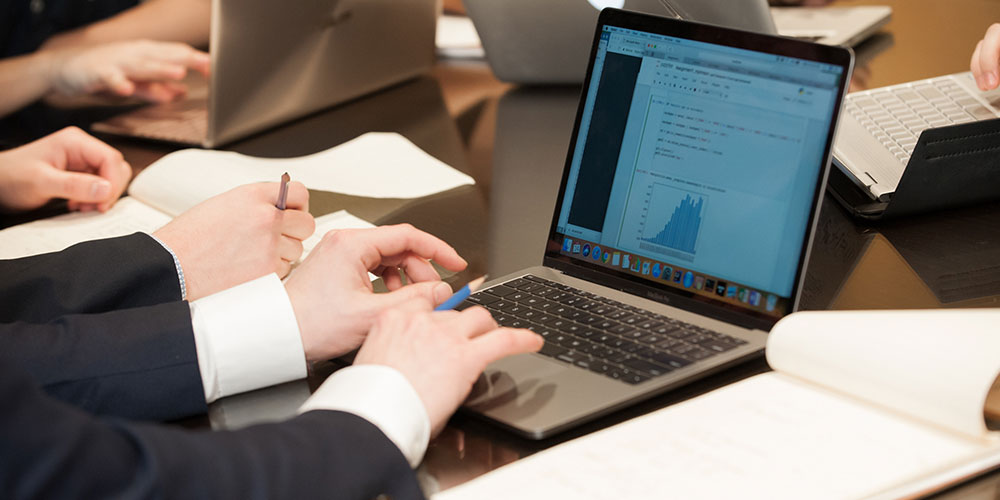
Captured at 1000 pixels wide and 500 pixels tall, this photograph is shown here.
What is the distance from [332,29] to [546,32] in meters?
0.34

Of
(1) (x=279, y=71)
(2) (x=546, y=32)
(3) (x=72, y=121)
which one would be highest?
(2) (x=546, y=32)

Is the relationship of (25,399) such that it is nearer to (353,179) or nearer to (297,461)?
(297,461)

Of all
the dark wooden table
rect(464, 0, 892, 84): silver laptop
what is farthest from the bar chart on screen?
rect(464, 0, 892, 84): silver laptop

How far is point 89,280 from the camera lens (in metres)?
0.89

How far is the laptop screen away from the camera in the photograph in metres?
0.76

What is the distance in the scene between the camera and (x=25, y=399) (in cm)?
54

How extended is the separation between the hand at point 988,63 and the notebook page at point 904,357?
0.59 metres

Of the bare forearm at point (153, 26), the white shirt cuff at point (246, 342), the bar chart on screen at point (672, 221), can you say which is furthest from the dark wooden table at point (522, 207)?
the bare forearm at point (153, 26)

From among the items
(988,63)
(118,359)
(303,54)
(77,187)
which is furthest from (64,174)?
(988,63)

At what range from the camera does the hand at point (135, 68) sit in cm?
157

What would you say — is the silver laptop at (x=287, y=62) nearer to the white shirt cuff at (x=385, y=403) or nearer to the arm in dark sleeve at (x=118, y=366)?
the arm in dark sleeve at (x=118, y=366)

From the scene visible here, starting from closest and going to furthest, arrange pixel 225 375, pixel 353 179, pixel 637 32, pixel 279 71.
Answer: pixel 225 375
pixel 637 32
pixel 353 179
pixel 279 71

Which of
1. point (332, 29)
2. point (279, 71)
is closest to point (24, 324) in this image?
point (279, 71)

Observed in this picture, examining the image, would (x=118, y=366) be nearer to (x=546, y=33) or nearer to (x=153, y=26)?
(x=546, y=33)
